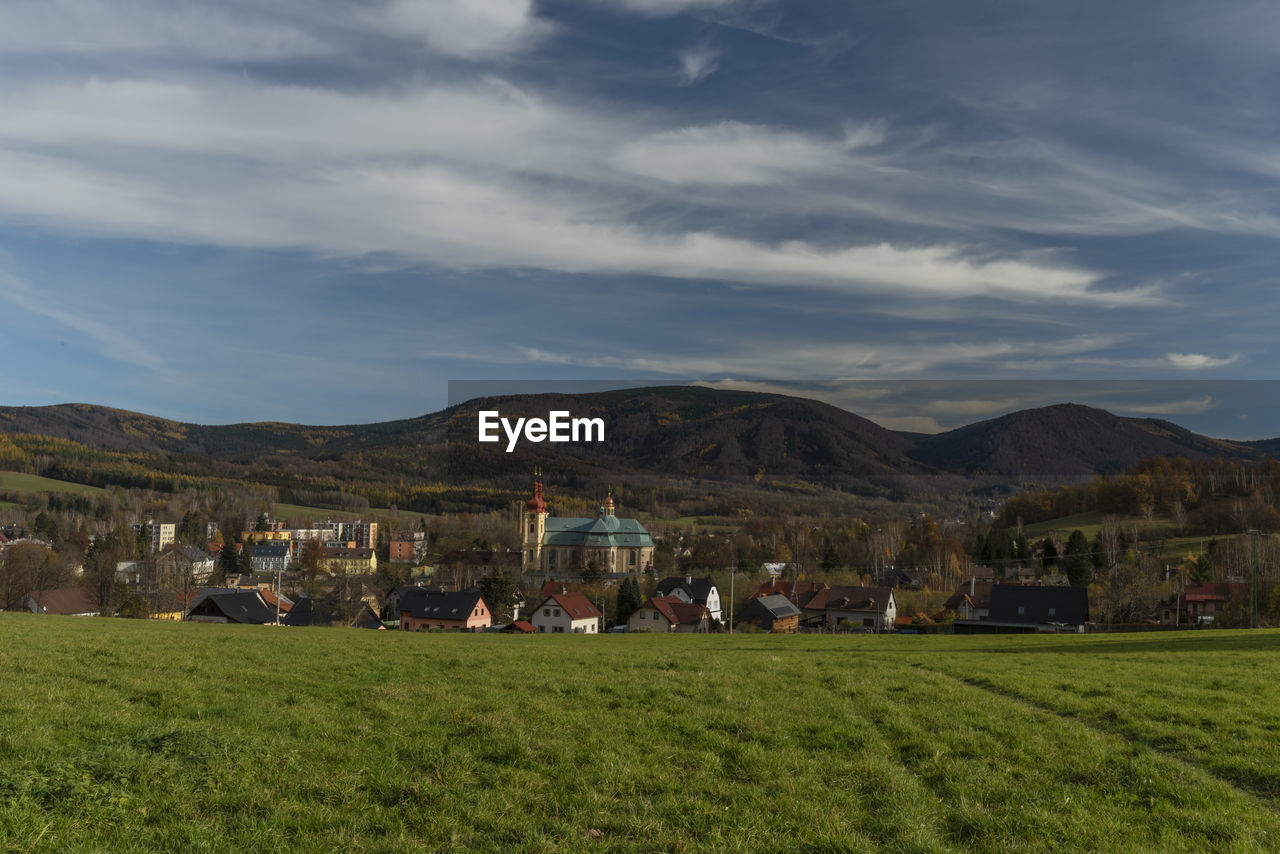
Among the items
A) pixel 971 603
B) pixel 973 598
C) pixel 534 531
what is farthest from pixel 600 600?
pixel 534 531

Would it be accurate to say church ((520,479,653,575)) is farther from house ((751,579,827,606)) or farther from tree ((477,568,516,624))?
tree ((477,568,516,624))

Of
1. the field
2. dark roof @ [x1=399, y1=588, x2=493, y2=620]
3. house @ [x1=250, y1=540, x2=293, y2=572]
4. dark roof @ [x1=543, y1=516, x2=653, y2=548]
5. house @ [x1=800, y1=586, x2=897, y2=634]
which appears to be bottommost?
house @ [x1=250, y1=540, x2=293, y2=572]

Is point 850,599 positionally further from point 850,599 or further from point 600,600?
point 600,600

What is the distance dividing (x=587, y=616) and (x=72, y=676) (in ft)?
204

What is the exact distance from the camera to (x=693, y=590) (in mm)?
97562

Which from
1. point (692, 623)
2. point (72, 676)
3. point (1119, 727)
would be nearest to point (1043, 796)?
point (1119, 727)

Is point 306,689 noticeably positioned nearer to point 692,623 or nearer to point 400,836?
point 400,836

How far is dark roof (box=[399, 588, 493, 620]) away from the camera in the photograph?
73412mm

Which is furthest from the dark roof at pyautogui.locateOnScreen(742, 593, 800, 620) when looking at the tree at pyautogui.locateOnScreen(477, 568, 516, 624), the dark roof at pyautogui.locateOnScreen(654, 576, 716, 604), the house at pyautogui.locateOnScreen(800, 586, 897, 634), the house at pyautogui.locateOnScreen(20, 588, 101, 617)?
the house at pyautogui.locateOnScreen(20, 588, 101, 617)

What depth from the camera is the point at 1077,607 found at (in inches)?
2635

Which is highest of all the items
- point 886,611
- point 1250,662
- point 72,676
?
point 72,676

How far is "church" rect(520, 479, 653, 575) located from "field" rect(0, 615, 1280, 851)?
405 ft

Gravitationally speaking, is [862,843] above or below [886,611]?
above

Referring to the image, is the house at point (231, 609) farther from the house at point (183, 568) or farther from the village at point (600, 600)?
the house at point (183, 568)
